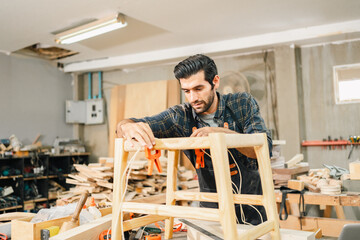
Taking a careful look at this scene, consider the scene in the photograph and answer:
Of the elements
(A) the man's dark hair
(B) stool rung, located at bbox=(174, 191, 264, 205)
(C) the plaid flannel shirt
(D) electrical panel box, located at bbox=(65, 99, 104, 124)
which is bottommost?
(B) stool rung, located at bbox=(174, 191, 264, 205)

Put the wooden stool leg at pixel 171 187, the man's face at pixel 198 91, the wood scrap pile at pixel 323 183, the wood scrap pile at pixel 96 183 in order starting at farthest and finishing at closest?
the wood scrap pile at pixel 96 183
the wood scrap pile at pixel 323 183
the man's face at pixel 198 91
the wooden stool leg at pixel 171 187

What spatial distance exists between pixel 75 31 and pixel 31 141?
274cm

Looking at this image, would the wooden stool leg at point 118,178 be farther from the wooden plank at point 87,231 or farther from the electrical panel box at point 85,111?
the electrical panel box at point 85,111

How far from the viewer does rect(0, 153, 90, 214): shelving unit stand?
541 cm

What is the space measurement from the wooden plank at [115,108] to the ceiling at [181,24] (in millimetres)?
783

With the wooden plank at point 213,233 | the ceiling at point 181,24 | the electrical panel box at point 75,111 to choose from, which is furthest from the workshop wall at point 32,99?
the wooden plank at point 213,233

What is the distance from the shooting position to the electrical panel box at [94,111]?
6.93 m

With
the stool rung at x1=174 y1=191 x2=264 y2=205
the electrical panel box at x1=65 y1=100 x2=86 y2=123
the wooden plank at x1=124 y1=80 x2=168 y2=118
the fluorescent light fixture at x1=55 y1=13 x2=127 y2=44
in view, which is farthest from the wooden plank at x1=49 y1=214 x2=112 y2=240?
the electrical panel box at x1=65 y1=100 x2=86 y2=123

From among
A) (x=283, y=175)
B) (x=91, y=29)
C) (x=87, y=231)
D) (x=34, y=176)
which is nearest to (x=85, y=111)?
(x=34, y=176)

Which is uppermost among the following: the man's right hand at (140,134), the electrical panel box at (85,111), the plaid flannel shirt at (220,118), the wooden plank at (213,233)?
the electrical panel box at (85,111)

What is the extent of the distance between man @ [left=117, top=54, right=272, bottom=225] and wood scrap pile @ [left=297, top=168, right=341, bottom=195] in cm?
124

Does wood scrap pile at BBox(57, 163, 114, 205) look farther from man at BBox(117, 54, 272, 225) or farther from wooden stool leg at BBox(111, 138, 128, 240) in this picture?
wooden stool leg at BBox(111, 138, 128, 240)

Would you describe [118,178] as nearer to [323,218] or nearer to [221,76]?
[323,218]

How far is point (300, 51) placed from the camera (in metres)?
5.43
